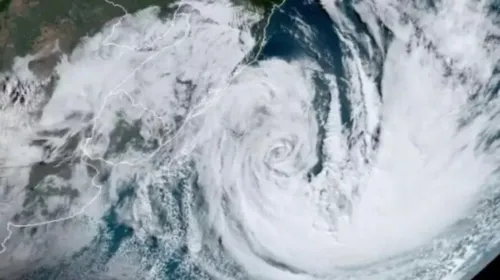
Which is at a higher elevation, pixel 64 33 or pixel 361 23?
pixel 361 23

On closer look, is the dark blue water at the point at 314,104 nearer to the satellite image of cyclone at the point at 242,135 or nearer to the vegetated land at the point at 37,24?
the satellite image of cyclone at the point at 242,135

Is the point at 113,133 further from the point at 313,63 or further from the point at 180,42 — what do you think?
the point at 313,63

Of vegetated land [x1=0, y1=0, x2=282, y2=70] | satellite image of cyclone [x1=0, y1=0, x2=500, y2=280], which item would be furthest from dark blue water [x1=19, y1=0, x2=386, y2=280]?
vegetated land [x1=0, y1=0, x2=282, y2=70]

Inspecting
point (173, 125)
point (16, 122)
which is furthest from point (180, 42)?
point (16, 122)

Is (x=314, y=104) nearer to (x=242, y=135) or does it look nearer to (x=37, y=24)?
(x=242, y=135)

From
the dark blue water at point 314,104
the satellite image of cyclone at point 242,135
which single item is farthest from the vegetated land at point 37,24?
the dark blue water at point 314,104

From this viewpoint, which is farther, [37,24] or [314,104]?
[314,104]

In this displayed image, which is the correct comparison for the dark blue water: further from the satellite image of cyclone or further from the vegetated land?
the vegetated land

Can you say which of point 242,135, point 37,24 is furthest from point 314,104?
point 37,24
